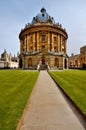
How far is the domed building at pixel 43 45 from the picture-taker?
6431cm

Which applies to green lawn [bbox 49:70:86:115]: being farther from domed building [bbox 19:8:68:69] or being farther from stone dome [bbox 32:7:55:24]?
stone dome [bbox 32:7:55:24]

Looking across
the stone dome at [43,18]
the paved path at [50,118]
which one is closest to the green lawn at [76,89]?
the paved path at [50,118]

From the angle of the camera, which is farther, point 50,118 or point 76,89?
point 76,89

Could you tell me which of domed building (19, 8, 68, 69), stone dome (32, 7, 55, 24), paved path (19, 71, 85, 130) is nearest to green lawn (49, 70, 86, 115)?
paved path (19, 71, 85, 130)

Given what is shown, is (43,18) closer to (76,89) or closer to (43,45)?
(43,45)

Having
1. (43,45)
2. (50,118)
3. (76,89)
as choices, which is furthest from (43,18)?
(50,118)

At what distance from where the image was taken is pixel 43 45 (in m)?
69.1

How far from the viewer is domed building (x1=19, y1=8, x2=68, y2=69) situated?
64.3 metres

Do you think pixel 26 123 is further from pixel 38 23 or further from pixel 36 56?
pixel 38 23

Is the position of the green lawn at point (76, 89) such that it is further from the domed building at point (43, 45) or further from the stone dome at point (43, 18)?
the stone dome at point (43, 18)

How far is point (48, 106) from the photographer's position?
26.3 ft

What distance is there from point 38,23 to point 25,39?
30.5 feet

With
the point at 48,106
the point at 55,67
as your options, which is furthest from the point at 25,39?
the point at 48,106

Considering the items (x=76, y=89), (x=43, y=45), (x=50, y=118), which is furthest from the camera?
(x=43, y=45)
